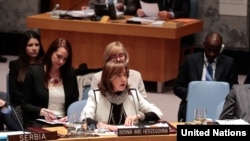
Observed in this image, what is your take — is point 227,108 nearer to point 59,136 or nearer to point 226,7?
point 59,136

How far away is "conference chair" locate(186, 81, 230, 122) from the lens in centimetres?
743

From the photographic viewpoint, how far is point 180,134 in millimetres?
4496

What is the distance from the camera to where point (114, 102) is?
645 centimetres

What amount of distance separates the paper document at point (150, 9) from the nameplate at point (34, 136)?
5836 millimetres

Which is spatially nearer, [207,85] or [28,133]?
[28,133]

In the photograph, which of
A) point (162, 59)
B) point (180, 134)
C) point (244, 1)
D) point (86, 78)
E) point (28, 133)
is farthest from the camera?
point (244, 1)

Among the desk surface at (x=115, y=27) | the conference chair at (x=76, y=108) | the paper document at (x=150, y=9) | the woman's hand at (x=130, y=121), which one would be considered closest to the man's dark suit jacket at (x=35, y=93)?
the conference chair at (x=76, y=108)

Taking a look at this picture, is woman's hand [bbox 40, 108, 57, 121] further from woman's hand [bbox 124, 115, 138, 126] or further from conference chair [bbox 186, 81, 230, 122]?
conference chair [bbox 186, 81, 230, 122]

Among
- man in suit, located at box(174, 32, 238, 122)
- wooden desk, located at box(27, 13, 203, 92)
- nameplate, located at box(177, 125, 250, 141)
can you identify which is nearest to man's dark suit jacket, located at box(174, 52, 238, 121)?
man in suit, located at box(174, 32, 238, 122)

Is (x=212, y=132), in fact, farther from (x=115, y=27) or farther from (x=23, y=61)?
(x=115, y=27)

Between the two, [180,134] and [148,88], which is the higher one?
[180,134]

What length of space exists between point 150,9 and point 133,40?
0.57 metres

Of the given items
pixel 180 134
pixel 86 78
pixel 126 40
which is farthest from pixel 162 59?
pixel 180 134

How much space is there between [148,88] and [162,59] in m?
0.65
